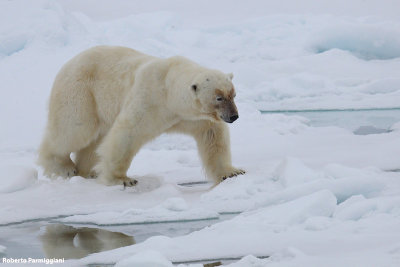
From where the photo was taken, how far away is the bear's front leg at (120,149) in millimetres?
4379

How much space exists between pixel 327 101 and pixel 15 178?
8562 mm

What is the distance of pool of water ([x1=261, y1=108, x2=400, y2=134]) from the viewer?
26.2ft

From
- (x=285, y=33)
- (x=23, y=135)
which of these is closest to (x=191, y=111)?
(x=23, y=135)

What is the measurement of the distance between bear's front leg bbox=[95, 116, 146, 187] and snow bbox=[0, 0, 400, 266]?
14cm

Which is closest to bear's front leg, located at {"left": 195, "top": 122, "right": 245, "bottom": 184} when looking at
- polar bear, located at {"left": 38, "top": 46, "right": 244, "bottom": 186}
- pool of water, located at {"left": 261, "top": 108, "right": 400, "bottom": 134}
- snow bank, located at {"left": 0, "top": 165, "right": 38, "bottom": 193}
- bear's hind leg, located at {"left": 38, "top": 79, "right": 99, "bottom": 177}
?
polar bear, located at {"left": 38, "top": 46, "right": 244, "bottom": 186}

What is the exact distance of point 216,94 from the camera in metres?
3.97

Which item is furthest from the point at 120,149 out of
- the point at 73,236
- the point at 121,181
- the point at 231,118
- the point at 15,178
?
the point at 73,236

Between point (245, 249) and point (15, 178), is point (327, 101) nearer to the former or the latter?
point (15, 178)

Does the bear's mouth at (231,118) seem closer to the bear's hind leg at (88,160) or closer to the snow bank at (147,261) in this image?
the bear's hind leg at (88,160)

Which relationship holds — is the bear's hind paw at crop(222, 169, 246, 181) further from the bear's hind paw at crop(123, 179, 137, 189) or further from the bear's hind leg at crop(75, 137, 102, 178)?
the bear's hind leg at crop(75, 137, 102, 178)

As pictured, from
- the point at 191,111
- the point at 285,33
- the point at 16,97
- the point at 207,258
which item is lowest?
the point at 207,258

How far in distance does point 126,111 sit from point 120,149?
0.94ft

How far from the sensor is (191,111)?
422 centimetres

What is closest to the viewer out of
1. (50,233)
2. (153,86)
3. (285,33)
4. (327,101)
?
(50,233)
